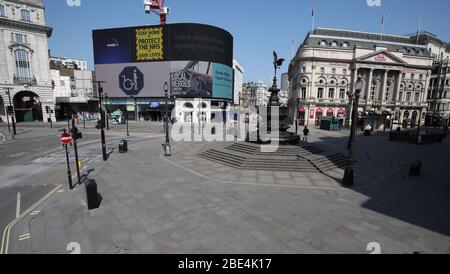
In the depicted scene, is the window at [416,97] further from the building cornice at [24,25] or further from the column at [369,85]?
the building cornice at [24,25]

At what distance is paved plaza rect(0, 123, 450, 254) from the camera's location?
653cm

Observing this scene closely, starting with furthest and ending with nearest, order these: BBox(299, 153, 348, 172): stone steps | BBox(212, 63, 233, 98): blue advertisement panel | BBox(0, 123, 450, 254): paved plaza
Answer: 1. BBox(212, 63, 233, 98): blue advertisement panel
2. BBox(299, 153, 348, 172): stone steps
3. BBox(0, 123, 450, 254): paved plaza

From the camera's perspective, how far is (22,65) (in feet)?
141

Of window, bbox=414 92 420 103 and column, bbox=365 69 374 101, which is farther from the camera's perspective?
window, bbox=414 92 420 103

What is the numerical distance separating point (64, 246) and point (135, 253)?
230cm

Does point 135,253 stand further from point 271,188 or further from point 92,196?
point 271,188

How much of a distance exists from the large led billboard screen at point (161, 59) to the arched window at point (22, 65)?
45.6ft

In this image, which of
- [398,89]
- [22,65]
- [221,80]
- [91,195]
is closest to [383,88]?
[398,89]

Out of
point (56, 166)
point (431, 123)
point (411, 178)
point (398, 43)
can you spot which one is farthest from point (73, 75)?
point (431, 123)

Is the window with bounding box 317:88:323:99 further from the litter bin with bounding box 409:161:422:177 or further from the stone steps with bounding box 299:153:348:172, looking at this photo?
the litter bin with bounding box 409:161:422:177

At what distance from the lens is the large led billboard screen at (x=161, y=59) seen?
50.7 m

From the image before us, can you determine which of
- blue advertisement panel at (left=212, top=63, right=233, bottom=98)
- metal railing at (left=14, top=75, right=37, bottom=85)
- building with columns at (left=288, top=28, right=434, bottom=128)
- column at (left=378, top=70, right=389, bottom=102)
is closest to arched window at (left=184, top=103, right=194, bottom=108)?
A: blue advertisement panel at (left=212, top=63, right=233, bottom=98)

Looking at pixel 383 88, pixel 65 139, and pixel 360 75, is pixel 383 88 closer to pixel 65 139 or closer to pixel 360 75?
pixel 360 75

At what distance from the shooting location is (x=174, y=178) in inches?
498
